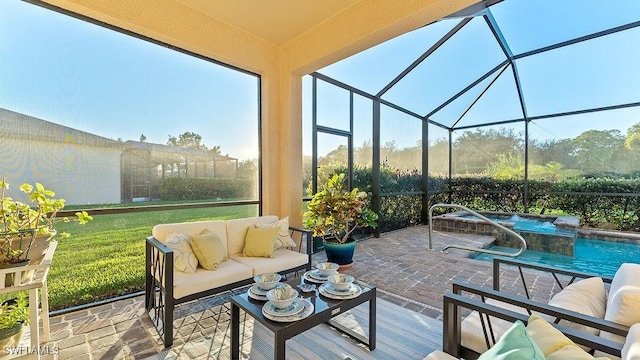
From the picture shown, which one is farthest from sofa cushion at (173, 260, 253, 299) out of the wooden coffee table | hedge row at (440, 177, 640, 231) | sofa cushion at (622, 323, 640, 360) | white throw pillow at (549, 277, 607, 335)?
hedge row at (440, 177, 640, 231)

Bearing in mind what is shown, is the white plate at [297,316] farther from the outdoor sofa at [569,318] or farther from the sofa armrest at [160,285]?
the sofa armrest at [160,285]

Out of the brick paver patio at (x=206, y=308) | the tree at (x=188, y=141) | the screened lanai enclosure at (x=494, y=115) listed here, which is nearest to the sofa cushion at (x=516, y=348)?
the brick paver patio at (x=206, y=308)

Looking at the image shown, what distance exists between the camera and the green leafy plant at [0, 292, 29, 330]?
6.56 ft

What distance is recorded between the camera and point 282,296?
191cm

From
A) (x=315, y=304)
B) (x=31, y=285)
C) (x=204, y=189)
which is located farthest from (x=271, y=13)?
(x=31, y=285)

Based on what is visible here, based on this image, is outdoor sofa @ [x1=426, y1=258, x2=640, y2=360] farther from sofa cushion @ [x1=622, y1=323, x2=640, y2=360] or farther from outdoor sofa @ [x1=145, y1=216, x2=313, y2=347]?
outdoor sofa @ [x1=145, y1=216, x2=313, y2=347]

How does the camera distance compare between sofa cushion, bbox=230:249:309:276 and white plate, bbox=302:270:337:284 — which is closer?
white plate, bbox=302:270:337:284

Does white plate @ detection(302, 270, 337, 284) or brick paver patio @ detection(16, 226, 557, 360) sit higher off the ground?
white plate @ detection(302, 270, 337, 284)

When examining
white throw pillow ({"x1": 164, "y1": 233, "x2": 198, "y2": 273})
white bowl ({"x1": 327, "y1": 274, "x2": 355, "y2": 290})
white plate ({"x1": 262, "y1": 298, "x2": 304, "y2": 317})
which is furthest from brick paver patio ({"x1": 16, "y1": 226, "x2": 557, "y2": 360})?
white bowl ({"x1": 327, "y1": 274, "x2": 355, "y2": 290})

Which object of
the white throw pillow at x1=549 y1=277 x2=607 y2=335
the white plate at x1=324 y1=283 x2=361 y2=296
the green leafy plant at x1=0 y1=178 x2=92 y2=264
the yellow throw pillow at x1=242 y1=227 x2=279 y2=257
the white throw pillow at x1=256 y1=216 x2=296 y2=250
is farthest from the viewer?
the white throw pillow at x1=256 y1=216 x2=296 y2=250

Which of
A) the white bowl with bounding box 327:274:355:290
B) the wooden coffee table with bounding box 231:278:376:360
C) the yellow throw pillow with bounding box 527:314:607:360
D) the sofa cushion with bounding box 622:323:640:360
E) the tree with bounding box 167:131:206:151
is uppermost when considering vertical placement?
the tree with bounding box 167:131:206:151

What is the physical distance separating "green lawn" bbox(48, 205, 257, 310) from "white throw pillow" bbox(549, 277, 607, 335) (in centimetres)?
376

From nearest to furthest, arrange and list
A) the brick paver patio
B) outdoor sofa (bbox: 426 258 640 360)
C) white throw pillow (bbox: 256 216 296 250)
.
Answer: outdoor sofa (bbox: 426 258 640 360)
the brick paver patio
white throw pillow (bbox: 256 216 296 250)

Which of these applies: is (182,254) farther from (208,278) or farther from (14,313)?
(14,313)
